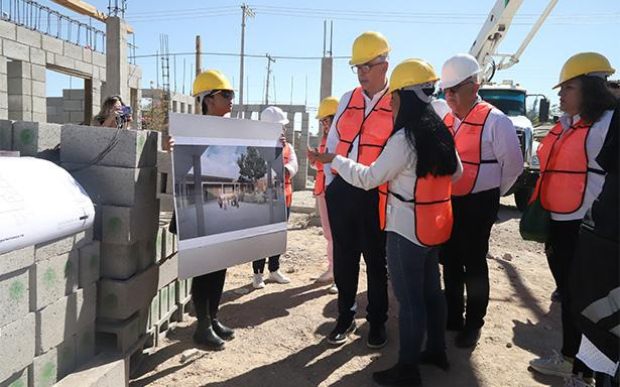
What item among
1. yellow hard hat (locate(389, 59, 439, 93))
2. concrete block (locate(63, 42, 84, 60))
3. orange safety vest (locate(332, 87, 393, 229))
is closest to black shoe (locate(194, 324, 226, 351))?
orange safety vest (locate(332, 87, 393, 229))

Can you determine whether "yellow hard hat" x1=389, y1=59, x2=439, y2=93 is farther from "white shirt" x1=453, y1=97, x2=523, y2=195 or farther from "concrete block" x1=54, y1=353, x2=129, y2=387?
"concrete block" x1=54, y1=353, x2=129, y2=387

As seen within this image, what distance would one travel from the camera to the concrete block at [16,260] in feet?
5.97

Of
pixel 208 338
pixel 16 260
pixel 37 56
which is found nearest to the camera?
pixel 16 260

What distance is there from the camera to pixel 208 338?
3.24 meters

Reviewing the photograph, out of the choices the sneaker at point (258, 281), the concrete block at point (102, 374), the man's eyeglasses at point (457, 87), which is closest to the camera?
the concrete block at point (102, 374)

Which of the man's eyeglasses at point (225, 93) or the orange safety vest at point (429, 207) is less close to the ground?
the man's eyeglasses at point (225, 93)

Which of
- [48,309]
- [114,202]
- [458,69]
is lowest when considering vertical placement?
[48,309]

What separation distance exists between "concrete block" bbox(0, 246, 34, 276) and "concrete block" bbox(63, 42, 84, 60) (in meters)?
9.30

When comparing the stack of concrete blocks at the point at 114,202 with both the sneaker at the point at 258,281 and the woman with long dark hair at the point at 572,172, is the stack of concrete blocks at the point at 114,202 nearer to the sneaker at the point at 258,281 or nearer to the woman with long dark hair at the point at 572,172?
the sneaker at the point at 258,281

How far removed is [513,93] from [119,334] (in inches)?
378

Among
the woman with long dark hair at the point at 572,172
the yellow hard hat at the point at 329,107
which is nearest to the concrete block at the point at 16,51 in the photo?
the yellow hard hat at the point at 329,107

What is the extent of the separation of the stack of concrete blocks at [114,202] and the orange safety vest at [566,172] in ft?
8.53

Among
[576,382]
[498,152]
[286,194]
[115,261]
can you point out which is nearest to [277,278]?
[286,194]

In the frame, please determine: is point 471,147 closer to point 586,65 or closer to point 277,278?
point 586,65
